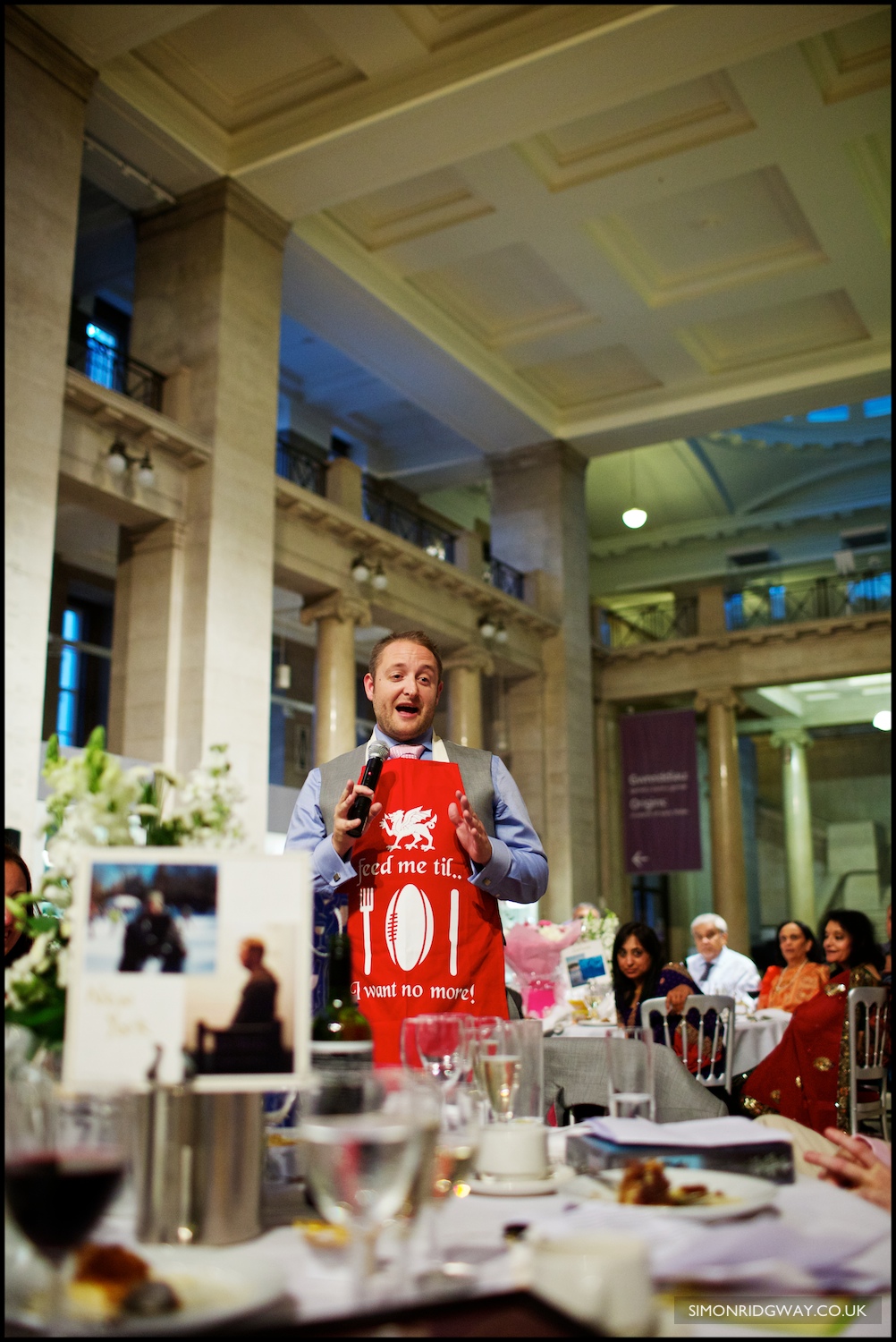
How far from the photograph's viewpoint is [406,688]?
2.65m

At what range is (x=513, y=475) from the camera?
60.9ft

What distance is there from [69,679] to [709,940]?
1180cm

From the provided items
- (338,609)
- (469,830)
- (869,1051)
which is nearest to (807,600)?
(338,609)

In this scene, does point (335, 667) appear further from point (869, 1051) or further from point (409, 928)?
point (409, 928)

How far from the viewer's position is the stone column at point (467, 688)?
16.7 metres

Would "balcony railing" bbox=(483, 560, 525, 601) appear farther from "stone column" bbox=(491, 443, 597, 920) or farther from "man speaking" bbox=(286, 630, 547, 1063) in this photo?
"man speaking" bbox=(286, 630, 547, 1063)

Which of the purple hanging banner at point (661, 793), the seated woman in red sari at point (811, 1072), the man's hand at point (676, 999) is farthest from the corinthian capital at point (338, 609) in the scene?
the seated woman in red sari at point (811, 1072)

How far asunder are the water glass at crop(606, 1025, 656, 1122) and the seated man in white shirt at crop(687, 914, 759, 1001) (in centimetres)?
791

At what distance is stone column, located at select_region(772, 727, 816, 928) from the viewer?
2344 centimetres

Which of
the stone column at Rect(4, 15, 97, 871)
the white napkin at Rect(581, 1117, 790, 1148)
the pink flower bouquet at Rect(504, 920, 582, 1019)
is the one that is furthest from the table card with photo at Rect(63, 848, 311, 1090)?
the stone column at Rect(4, 15, 97, 871)

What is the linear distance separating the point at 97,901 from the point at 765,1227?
2.41 ft

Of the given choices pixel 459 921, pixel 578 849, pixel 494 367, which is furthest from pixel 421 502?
pixel 459 921

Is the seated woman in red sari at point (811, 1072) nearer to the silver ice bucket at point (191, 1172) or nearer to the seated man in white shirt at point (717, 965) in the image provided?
the seated man in white shirt at point (717, 965)

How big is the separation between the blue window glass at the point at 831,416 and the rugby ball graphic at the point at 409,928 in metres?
22.4
